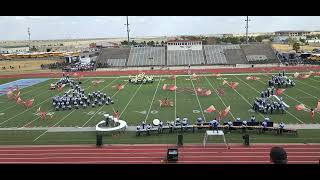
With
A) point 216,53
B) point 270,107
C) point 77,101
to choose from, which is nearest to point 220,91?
point 270,107

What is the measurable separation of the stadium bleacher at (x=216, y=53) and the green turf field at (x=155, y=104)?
2284 centimetres

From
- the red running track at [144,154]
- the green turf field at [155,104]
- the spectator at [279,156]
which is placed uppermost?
the spectator at [279,156]

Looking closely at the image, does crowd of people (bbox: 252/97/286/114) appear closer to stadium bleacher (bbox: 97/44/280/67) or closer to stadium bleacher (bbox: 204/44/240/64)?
stadium bleacher (bbox: 97/44/280/67)

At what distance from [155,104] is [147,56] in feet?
122

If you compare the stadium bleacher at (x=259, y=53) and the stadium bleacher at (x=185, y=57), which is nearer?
the stadium bleacher at (x=259, y=53)

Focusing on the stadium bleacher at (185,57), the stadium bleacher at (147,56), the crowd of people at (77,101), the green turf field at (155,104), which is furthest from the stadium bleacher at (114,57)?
the crowd of people at (77,101)

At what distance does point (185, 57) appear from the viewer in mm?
59094

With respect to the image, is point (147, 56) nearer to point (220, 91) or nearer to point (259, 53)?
point (259, 53)

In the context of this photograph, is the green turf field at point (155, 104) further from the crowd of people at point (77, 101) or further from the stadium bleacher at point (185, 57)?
the stadium bleacher at point (185, 57)

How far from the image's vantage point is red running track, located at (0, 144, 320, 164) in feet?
43.6

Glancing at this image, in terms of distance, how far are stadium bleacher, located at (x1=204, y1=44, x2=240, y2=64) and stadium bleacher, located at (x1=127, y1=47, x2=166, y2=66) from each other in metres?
7.14

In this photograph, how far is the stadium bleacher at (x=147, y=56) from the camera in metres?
57.7

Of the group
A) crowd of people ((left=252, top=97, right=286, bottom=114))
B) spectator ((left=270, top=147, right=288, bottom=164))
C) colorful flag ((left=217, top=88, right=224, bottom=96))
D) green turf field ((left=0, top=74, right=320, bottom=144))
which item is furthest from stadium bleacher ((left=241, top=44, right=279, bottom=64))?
spectator ((left=270, top=147, right=288, bottom=164))
